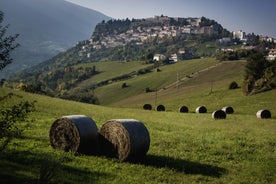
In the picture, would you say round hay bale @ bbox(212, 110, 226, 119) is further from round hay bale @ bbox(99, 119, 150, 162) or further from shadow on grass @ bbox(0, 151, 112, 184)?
shadow on grass @ bbox(0, 151, 112, 184)

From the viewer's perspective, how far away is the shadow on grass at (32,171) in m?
10.8

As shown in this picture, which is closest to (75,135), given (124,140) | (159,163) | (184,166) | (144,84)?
(124,140)

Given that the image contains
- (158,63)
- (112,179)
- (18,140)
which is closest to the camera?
(112,179)

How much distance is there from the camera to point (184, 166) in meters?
14.5

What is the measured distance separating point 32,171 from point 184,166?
19.2 feet

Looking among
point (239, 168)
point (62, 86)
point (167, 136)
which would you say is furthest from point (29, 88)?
point (62, 86)

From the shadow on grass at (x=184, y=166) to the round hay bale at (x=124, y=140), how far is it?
57 centimetres

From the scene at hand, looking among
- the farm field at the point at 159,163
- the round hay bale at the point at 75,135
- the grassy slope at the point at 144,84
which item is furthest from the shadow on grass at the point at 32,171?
the grassy slope at the point at 144,84

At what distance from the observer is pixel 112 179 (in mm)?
12086

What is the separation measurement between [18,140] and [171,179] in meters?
7.37

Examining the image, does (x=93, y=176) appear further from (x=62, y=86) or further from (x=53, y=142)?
(x=62, y=86)

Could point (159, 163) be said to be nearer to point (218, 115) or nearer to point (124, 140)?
point (124, 140)

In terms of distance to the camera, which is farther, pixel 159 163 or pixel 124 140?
pixel 159 163

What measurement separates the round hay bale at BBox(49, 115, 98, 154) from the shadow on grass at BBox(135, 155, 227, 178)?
2.26 meters
